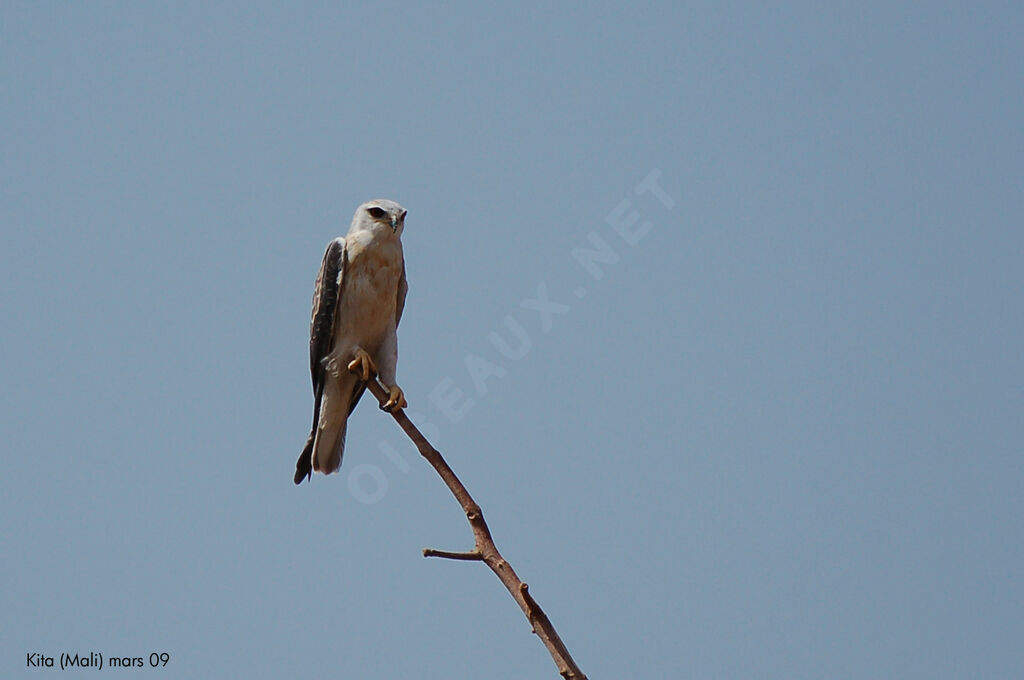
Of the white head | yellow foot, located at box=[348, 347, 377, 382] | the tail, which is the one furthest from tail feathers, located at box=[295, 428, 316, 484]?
the white head

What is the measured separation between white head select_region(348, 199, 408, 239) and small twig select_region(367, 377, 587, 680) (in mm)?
3298

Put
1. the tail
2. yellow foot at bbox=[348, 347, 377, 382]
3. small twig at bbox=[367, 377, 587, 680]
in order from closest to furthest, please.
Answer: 1. small twig at bbox=[367, 377, 587, 680]
2. yellow foot at bbox=[348, 347, 377, 382]
3. the tail

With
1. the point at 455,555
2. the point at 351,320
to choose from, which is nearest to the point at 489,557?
the point at 455,555

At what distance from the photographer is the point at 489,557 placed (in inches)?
152

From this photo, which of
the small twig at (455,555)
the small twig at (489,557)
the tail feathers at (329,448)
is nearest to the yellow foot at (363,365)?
the tail feathers at (329,448)

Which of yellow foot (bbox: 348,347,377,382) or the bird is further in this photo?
the bird

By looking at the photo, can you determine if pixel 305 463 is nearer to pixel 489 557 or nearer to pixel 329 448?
pixel 329 448

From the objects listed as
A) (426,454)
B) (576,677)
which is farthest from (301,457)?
(576,677)

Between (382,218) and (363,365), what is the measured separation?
50.6 inches

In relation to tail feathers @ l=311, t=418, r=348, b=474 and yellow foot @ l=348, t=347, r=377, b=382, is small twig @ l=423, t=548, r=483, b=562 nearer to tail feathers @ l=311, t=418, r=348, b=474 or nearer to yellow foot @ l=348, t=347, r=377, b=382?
yellow foot @ l=348, t=347, r=377, b=382

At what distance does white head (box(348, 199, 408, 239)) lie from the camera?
794 centimetres

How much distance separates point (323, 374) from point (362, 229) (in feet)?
3.86

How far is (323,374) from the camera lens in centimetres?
795

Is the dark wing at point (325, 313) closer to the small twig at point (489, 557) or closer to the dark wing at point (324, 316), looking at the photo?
the dark wing at point (324, 316)
